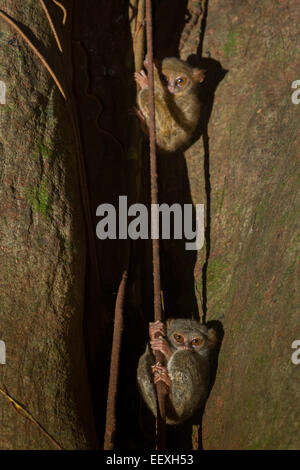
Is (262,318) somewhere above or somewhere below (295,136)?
below

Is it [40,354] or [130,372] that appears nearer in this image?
[40,354]

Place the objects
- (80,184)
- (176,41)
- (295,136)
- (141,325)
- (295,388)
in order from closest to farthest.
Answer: (295,388) → (295,136) → (80,184) → (141,325) → (176,41)

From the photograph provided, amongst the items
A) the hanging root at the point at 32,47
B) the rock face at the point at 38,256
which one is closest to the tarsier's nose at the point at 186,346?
the rock face at the point at 38,256

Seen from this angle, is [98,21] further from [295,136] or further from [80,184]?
[295,136]

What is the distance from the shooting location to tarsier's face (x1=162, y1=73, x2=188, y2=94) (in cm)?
474

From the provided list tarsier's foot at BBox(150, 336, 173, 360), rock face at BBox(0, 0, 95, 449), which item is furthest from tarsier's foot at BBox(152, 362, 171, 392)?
rock face at BBox(0, 0, 95, 449)

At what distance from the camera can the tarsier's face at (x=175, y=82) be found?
474 centimetres

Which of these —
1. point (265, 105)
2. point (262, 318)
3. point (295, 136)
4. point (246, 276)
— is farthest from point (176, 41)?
point (262, 318)

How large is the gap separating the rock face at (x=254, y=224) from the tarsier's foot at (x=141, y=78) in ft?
2.71

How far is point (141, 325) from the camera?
4715 millimetres

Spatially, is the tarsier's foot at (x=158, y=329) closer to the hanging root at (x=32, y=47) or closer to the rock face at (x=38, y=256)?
the rock face at (x=38, y=256)

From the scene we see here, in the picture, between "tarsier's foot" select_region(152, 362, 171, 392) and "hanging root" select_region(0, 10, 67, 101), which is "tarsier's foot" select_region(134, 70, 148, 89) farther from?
"tarsier's foot" select_region(152, 362, 171, 392)
